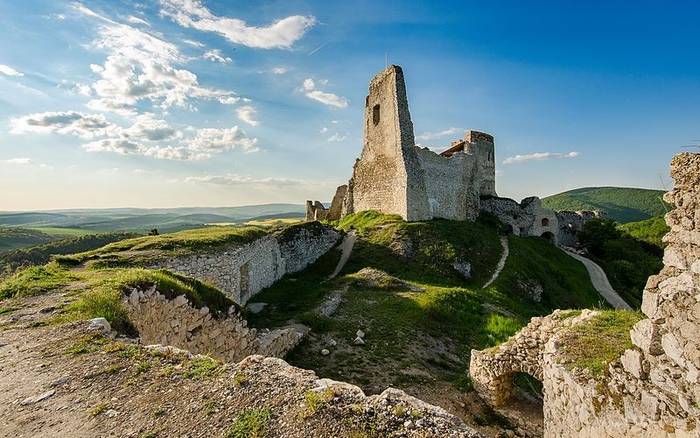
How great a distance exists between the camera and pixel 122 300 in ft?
29.3

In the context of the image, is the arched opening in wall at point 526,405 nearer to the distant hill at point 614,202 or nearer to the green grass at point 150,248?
the green grass at point 150,248

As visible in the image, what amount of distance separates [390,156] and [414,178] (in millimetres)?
3180

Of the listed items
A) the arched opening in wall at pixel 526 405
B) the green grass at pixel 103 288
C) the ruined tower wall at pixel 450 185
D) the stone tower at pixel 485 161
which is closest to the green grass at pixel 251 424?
the green grass at pixel 103 288

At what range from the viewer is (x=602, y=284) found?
3294cm

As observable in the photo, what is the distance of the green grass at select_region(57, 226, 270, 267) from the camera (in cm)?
1423

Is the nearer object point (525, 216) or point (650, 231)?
point (525, 216)

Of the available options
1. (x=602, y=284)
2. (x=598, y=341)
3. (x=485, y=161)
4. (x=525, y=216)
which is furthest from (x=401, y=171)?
(x=598, y=341)

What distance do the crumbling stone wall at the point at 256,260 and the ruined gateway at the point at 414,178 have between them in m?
7.01

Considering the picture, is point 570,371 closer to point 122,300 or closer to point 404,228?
point 122,300

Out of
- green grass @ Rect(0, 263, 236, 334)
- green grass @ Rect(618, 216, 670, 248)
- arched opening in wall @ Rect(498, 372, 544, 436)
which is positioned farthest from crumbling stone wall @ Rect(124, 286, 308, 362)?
green grass @ Rect(618, 216, 670, 248)

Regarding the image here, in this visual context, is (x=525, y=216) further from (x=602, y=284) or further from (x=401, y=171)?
(x=401, y=171)

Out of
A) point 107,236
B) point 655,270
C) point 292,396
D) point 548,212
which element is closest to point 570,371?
point 292,396

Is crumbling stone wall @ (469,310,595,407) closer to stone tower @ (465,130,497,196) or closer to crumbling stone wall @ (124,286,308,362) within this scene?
crumbling stone wall @ (124,286,308,362)

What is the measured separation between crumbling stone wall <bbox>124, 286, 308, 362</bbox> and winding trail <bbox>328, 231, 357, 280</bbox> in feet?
44.2
